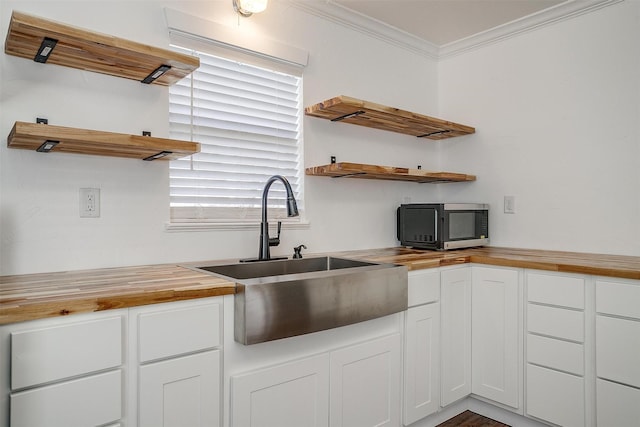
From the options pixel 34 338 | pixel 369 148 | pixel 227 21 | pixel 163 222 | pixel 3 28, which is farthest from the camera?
pixel 369 148

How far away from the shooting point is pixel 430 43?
10.3ft

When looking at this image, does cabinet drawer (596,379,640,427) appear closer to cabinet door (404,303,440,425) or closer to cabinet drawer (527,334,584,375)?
cabinet drawer (527,334,584,375)

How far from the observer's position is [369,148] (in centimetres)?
283

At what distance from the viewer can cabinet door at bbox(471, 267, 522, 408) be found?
2.21 metres

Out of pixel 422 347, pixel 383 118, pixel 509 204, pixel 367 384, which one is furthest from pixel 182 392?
pixel 509 204

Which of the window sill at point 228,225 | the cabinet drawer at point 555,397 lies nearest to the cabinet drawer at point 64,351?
the window sill at point 228,225

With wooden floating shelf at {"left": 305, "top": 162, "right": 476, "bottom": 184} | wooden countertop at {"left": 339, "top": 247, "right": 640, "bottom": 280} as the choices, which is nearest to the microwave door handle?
wooden countertop at {"left": 339, "top": 247, "right": 640, "bottom": 280}

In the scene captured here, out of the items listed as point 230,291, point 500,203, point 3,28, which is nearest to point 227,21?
point 3,28

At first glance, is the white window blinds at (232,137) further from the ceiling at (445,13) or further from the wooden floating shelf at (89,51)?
the ceiling at (445,13)

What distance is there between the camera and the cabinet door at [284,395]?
147 cm

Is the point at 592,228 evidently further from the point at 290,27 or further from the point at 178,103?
the point at 178,103

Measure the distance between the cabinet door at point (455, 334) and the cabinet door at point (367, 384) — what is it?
398 mm

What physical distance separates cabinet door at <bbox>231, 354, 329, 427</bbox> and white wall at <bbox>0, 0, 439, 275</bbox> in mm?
763

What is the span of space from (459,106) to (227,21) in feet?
6.09
